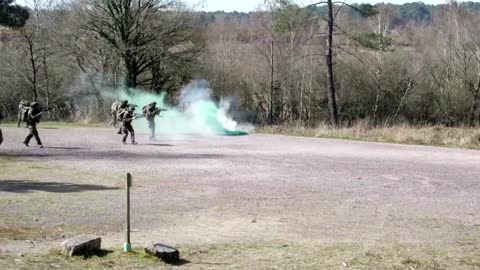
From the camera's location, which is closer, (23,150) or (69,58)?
(23,150)

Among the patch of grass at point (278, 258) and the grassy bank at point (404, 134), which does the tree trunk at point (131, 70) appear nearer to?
the grassy bank at point (404, 134)

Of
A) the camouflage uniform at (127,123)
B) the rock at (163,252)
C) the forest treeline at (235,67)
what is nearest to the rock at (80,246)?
the rock at (163,252)

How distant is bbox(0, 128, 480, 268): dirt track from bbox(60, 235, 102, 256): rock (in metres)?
0.76

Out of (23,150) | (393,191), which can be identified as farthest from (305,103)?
(393,191)

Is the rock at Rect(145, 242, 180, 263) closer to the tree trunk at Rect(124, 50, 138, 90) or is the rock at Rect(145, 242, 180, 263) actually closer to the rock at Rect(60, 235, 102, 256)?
the rock at Rect(60, 235, 102, 256)

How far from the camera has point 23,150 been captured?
2402 centimetres

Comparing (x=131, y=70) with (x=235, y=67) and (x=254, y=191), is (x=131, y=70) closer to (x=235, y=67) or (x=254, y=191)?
(x=235, y=67)

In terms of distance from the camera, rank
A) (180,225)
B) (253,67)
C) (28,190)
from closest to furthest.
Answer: (180,225), (28,190), (253,67)

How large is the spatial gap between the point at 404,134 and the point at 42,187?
1929 cm

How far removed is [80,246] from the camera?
8516 millimetres

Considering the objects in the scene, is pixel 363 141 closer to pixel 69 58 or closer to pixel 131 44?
pixel 131 44

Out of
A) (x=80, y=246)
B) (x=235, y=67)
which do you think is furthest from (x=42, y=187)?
(x=235, y=67)

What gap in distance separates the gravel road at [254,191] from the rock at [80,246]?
87 centimetres

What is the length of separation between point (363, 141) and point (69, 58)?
87.1 ft
